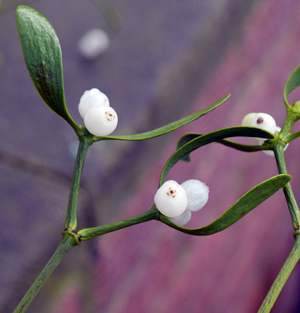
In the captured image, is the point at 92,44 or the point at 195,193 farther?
the point at 92,44

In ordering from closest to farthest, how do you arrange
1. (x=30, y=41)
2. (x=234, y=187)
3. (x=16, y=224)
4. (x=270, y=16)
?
(x=30, y=41) → (x=16, y=224) → (x=234, y=187) → (x=270, y=16)

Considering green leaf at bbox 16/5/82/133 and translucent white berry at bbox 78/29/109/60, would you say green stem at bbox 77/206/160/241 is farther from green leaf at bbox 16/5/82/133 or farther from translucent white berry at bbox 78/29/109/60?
translucent white berry at bbox 78/29/109/60

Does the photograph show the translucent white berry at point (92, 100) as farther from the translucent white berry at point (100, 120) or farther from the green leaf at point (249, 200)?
the green leaf at point (249, 200)

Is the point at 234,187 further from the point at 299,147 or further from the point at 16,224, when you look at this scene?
the point at 16,224

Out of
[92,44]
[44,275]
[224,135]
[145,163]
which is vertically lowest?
[44,275]

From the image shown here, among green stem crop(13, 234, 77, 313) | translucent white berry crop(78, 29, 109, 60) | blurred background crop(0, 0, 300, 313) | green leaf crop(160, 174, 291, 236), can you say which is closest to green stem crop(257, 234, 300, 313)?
green leaf crop(160, 174, 291, 236)

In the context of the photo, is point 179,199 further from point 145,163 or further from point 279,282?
point 145,163

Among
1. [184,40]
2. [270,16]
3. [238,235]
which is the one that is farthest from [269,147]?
[270,16]

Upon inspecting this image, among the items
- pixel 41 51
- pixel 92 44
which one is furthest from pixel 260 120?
pixel 92 44

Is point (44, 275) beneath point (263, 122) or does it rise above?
beneath
